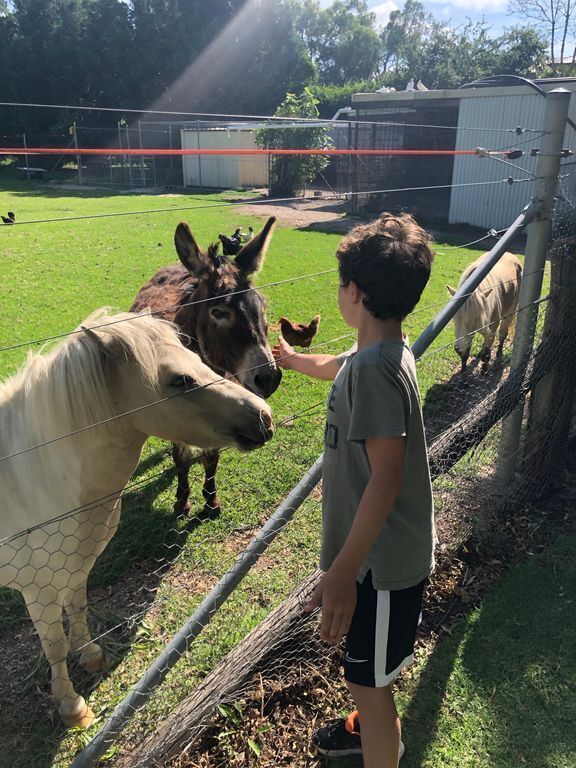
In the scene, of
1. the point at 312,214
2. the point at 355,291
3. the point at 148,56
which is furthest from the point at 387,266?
the point at 148,56

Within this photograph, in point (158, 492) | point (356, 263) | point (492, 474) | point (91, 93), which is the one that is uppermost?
point (91, 93)

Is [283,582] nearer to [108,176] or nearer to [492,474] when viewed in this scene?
[492,474]

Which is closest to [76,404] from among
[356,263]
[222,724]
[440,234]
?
[356,263]

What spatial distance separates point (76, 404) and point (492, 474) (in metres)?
2.98

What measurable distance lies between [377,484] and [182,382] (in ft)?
3.41

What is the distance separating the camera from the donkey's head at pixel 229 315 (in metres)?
3.62

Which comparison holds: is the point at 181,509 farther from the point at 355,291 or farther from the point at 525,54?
the point at 525,54

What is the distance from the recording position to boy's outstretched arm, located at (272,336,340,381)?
2287mm

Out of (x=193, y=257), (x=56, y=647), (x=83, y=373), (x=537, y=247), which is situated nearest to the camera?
(x=83, y=373)

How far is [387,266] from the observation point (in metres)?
1.60

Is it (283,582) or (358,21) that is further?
(358,21)

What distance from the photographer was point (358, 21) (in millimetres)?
69375

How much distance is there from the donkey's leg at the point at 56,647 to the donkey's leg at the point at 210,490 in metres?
1.59

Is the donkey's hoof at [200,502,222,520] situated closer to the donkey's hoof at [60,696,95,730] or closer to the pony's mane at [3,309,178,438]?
the donkey's hoof at [60,696,95,730]
